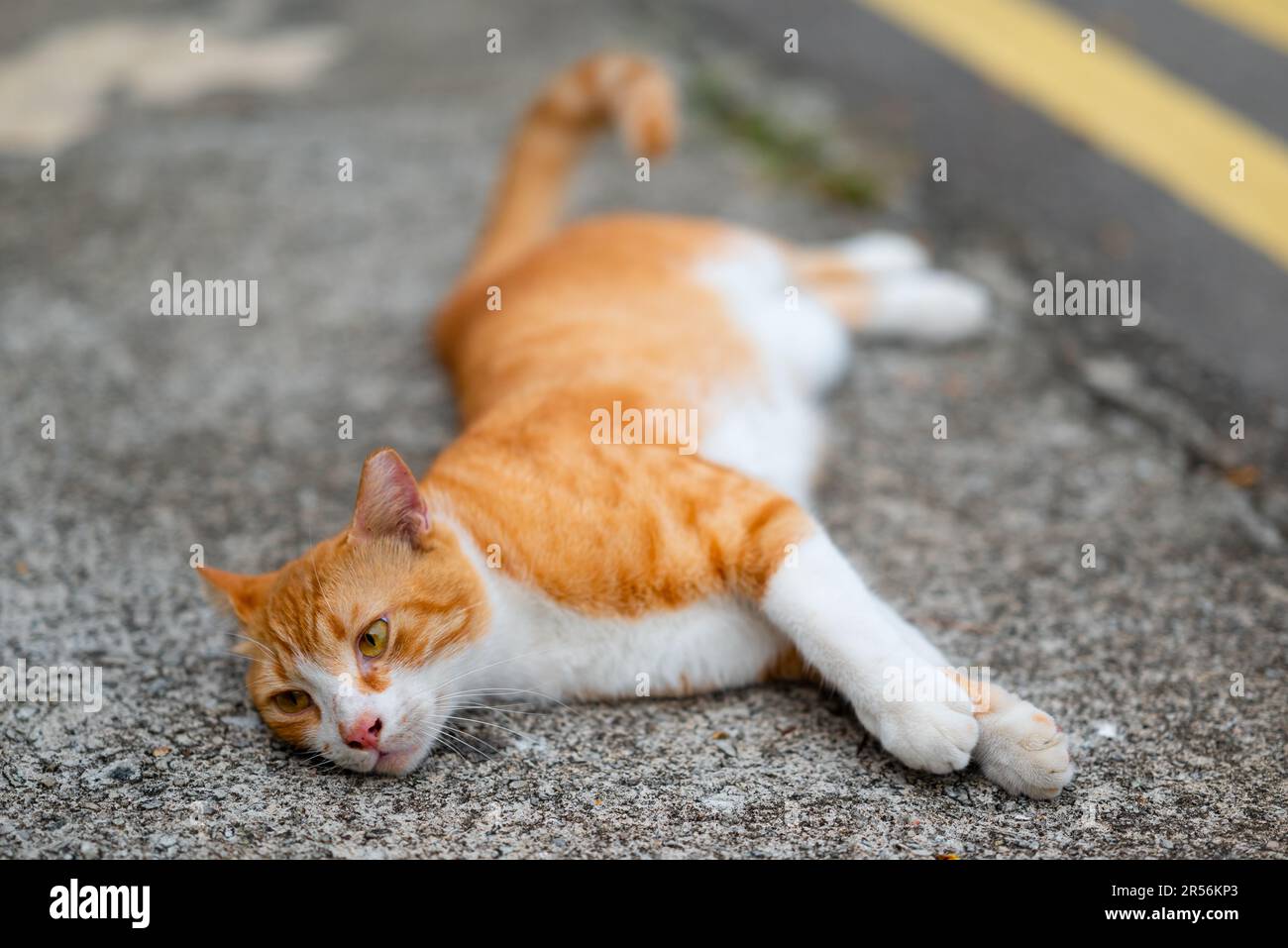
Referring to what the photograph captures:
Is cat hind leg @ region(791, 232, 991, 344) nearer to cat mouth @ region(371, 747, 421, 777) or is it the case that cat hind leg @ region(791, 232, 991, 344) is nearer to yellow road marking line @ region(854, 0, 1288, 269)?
yellow road marking line @ region(854, 0, 1288, 269)

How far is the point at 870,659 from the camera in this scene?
214 cm

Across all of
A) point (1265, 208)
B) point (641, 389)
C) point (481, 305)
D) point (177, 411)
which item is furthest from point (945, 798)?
point (1265, 208)

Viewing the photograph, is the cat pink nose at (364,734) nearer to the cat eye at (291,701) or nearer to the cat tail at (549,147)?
the cat eye at (291,701)

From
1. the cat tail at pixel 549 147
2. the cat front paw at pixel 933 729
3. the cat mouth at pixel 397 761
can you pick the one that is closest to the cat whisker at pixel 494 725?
the cat mouth at pixel 397 761

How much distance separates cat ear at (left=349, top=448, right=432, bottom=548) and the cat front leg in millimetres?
668

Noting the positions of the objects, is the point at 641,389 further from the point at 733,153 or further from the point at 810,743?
the point at 733,153

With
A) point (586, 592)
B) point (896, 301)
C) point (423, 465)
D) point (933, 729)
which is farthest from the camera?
point (896, 301)

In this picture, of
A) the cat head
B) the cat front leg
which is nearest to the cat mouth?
the cat head

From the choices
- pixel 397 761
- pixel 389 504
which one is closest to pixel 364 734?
pixel 397 761

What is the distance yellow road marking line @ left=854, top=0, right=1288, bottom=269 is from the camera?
13.6 ft

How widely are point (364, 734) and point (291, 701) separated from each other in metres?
0.23

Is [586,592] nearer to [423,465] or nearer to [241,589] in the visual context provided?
[241,589]

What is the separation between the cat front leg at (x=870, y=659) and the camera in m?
2.05
